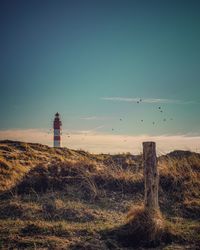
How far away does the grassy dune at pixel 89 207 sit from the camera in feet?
21.5

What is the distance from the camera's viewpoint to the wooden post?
7.36m

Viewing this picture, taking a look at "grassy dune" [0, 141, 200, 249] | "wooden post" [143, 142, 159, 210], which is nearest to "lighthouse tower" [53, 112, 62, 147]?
"grassy dune" [0, 141, 200, 249]

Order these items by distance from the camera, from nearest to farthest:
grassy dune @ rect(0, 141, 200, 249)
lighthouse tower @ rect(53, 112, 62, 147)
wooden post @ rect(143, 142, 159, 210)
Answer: grassy dune @ rect(0, 141, 200, 249) → wooden post @ rect(143, 142, 159, 210) → lighthouse tower @ rect(53, 112, 62, 147)

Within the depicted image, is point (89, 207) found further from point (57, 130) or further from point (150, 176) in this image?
point (57, 130)

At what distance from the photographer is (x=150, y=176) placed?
741 cm

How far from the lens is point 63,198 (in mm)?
9633

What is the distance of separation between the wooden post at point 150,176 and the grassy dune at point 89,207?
0.35m

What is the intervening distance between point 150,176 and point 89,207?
2245mm

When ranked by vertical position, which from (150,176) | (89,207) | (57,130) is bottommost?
(89,207)

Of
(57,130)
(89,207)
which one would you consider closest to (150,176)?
(89,207)

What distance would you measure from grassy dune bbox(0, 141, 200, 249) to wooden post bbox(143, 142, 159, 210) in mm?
351


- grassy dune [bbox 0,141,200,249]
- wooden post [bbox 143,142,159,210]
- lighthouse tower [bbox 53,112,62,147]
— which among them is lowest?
grassy dune [bbox 0,141,200,249]

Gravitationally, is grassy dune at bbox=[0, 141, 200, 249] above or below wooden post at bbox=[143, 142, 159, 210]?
below

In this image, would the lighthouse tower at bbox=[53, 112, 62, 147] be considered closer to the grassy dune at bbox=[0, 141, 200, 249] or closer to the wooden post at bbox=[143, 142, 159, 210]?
the grassy dune at bbox=[0, 141, 200, 249]
